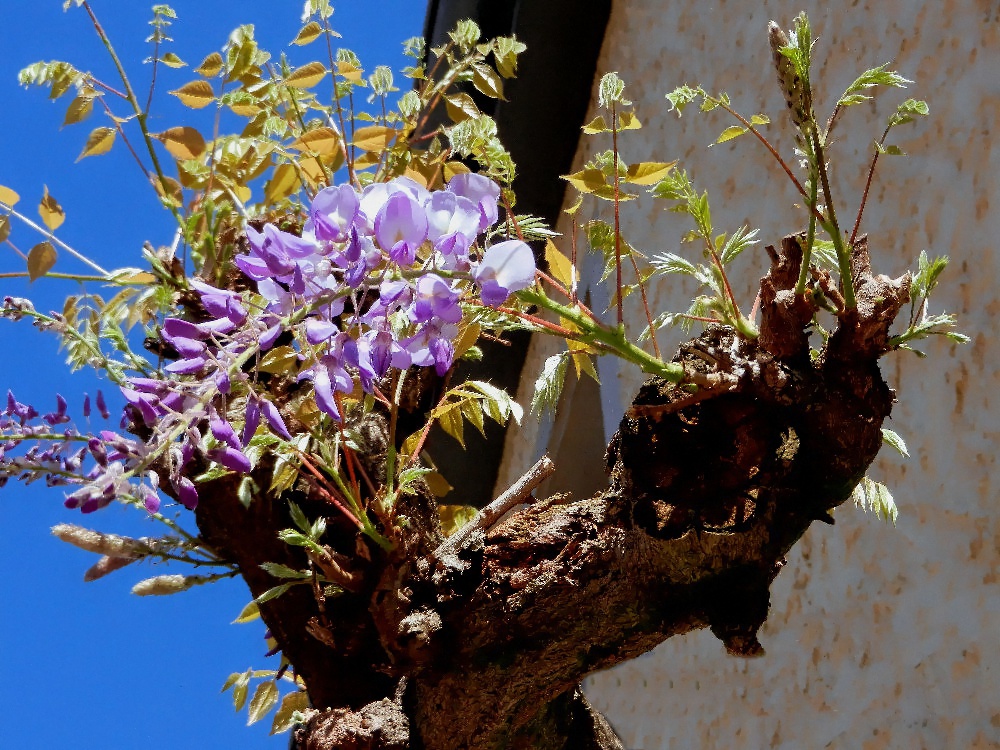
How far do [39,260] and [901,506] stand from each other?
954 millimetres

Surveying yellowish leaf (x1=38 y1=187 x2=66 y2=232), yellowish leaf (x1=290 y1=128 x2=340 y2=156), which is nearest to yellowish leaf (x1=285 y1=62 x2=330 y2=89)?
yellowish leaf (x1=290 y1=128 x2=340 y2=156)

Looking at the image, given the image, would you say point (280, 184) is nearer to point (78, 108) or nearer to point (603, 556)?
point (78, 108)

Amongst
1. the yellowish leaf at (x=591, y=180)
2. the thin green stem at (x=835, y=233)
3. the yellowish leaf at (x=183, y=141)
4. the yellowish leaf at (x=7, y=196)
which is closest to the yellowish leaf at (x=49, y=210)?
the yellowish leaf at (x=7, y=196)

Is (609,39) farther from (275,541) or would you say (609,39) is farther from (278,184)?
(275,541)

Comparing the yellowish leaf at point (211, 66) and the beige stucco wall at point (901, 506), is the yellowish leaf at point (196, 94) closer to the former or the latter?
the yellowish leaf at point (211, 66)

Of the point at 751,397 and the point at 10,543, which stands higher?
the point at 10,543

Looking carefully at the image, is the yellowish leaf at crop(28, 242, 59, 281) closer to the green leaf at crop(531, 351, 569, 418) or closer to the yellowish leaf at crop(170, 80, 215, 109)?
the yellowish leaf at crop(170, 80, 215, 109)

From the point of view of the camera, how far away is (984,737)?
0.82 metres

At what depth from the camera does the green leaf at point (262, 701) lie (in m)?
1.21

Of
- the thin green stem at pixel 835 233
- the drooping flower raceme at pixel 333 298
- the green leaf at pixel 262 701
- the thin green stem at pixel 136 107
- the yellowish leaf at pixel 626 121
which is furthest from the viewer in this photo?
the green leaf at pixel 262 701

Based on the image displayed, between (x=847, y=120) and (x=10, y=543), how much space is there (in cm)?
347

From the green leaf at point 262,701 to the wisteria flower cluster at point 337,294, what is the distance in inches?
29.9

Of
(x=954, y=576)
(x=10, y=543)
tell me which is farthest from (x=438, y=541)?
(x=10, y=543)

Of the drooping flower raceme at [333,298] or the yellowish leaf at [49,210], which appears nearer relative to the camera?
the drooping flower raceme at [333,298]
